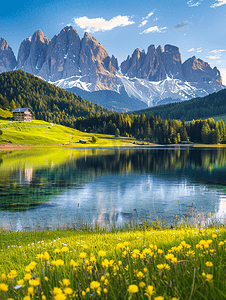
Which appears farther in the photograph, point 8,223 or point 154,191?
point 154,191

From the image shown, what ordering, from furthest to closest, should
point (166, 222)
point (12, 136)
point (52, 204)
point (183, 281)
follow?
point (12, 136) < point (52, 204) < point (166, 222) < point (183, 281)

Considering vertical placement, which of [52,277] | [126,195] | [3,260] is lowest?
[126,195]

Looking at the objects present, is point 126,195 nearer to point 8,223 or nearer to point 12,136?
point 8,223

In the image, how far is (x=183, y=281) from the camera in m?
3.70

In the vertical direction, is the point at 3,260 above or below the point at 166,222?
above

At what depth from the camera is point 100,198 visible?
87.8 ft

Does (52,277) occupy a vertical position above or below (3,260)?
above

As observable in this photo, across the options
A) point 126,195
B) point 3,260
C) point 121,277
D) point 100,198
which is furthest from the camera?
point 126,195

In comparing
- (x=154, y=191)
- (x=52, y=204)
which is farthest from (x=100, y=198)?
(x=154, y=191)

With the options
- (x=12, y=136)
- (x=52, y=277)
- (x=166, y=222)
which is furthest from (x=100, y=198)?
(x=12, y=136)

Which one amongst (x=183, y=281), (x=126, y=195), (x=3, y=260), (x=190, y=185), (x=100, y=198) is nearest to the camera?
(x=183, y=281)

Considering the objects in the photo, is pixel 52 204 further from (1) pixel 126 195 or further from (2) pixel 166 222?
(2) pixel 166 222

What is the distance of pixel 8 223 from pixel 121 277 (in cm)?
1586

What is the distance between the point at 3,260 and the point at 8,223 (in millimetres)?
10844
